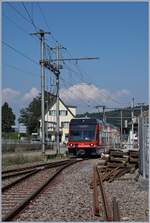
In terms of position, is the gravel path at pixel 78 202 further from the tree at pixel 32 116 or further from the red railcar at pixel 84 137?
the tree at pixel 32 116

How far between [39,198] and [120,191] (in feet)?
8.89

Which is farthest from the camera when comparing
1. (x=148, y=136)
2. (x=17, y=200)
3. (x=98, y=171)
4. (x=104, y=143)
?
(x=104, y=143)

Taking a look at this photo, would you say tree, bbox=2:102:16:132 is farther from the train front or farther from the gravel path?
the gravel path

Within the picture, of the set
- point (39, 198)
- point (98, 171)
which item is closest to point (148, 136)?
point (39, 198)

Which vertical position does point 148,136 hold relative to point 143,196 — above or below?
above

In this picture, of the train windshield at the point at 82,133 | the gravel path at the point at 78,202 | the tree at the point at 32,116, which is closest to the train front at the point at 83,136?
the train windshield at the point at 82,133

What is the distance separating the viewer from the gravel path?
9.82 m

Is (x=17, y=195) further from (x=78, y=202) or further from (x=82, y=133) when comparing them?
(x=82, y=133)

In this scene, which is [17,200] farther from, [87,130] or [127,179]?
[87,130]

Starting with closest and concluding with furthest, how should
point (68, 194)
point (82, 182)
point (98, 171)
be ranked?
point (68, 194), point (82, 182), point (98, 171)

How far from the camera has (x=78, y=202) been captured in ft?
39.4

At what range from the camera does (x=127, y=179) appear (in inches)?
723

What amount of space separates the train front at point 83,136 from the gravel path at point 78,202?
19345 mm

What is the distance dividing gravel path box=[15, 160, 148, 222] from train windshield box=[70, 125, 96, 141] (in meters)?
19.4
